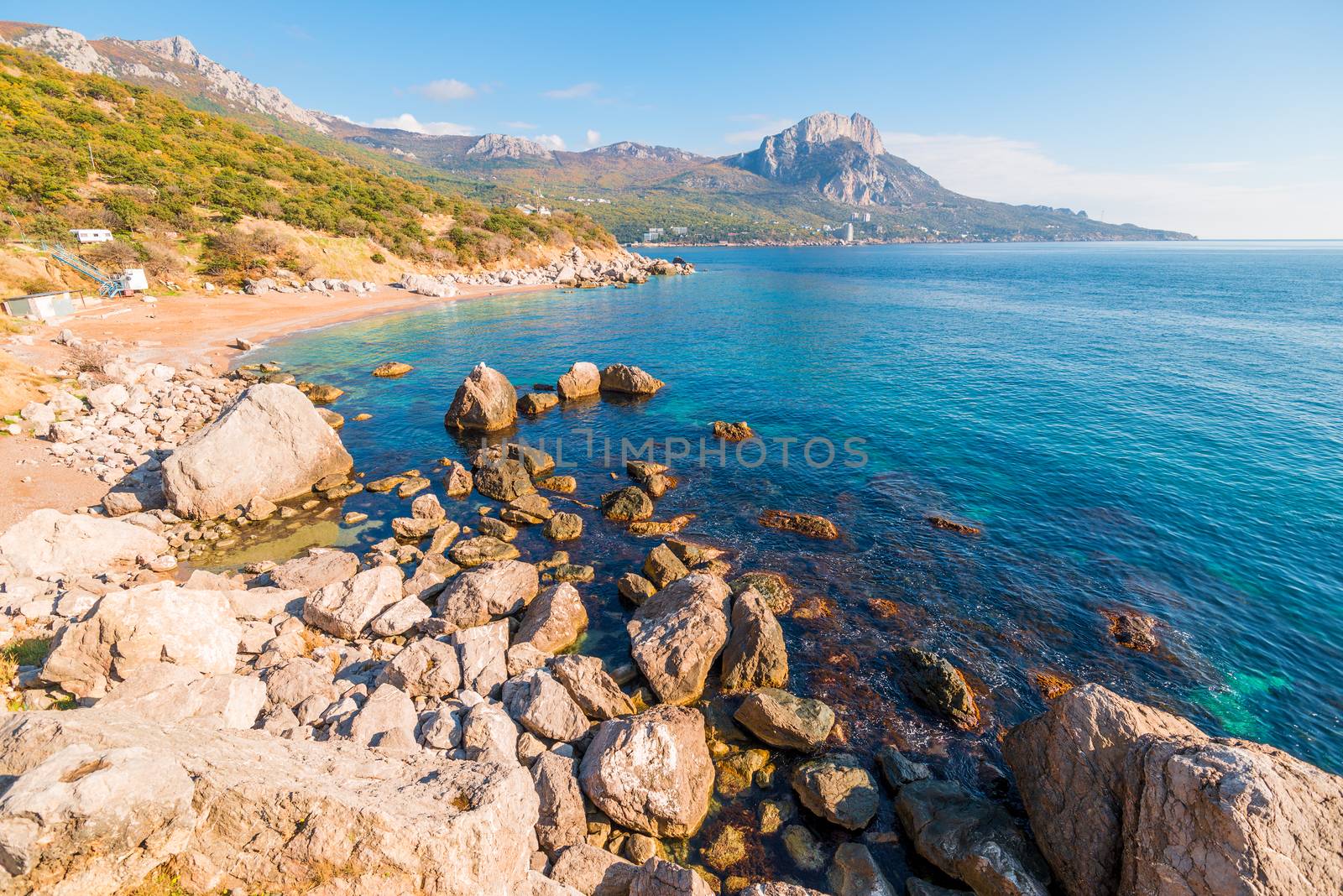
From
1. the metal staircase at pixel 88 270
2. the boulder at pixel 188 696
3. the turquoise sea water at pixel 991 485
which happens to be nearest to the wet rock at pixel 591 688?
the turquoise sea water at pixel 991 485

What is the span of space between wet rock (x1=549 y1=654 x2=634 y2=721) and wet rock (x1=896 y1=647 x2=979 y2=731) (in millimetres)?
8044

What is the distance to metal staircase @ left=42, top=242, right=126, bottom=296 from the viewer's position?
5109cm

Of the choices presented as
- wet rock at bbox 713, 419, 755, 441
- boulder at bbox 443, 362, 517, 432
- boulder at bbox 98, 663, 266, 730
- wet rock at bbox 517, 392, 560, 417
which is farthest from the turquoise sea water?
boulder at bbox 98, 663, 266, 730

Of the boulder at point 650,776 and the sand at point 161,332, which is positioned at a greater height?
the sand at point 161,332

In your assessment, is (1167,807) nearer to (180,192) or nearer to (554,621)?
(554,621)

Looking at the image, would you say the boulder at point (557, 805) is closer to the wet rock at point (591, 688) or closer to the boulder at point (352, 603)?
the wet rock at point (591, 688)

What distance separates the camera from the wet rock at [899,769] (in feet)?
40.5

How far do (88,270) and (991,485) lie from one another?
80100 mm

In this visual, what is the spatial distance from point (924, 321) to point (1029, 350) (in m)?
18.8

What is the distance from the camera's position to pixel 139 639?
12242mm

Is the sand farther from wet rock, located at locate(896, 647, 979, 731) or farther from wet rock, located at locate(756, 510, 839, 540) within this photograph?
wet rock, located at locate(896, 647, 979, 731)

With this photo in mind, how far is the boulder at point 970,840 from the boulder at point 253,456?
26782 millimetres

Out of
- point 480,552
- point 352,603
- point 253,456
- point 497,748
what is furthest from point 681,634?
point 253,456

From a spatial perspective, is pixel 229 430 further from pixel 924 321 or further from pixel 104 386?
pixel 924 321
